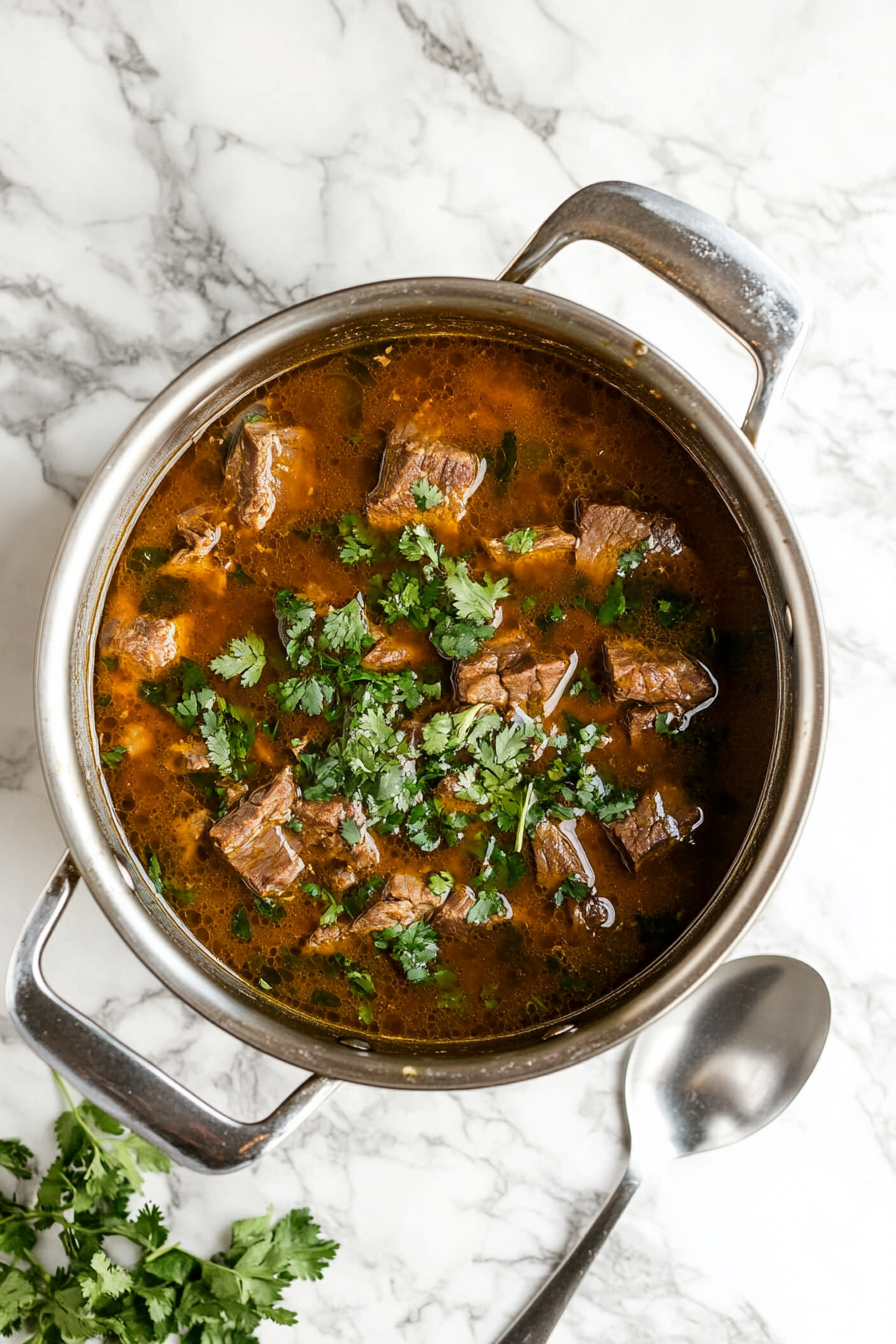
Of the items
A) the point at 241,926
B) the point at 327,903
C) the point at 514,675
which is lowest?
the point at 241,926

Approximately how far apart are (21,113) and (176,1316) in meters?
2.90

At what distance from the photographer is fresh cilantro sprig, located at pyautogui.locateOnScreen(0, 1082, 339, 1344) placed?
2.55 m

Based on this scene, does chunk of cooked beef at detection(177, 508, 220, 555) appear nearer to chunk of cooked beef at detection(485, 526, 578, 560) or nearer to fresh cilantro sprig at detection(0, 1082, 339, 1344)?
chunk of cooked beef at detection(485, 526, 578, 560)

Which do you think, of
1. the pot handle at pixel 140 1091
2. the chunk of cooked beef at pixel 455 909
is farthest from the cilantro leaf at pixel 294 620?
the pot handle at pixel 140 1091

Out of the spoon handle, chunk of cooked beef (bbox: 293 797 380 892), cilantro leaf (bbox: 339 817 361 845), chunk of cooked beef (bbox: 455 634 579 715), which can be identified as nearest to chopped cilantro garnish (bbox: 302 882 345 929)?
chunk of cooked beef (bbox: 293 797 380 892)

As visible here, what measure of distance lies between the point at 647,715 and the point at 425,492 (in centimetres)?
63

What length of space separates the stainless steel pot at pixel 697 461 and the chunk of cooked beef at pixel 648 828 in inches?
5.4

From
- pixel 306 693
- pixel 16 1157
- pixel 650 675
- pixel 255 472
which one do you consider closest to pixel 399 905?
pixel 306 693

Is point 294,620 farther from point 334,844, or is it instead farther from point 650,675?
point 650,675

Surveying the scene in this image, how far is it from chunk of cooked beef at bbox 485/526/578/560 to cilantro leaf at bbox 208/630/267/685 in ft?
1.70

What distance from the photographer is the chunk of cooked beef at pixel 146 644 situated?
85.8 inches

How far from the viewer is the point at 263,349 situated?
2.01 metres

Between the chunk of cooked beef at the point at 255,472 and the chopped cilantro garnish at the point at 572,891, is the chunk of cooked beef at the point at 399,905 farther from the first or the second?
the chunk of cooked beef at the point at 255,472

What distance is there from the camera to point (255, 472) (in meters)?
2.14
